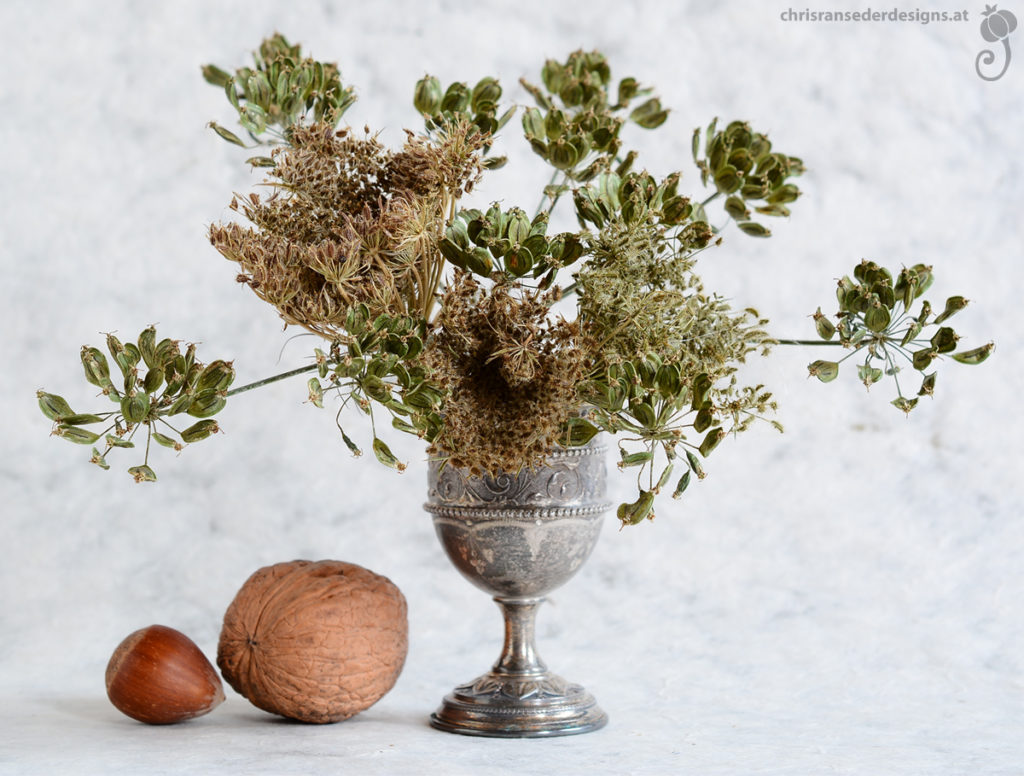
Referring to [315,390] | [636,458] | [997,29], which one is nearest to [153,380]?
[315,390]

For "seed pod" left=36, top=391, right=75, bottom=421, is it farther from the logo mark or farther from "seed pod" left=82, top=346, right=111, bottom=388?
the logo mark

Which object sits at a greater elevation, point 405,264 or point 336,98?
point 336,98

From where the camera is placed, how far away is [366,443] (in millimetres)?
2053

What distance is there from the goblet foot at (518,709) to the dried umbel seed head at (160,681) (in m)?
0.25

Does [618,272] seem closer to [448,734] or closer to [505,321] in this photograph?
[505,321]

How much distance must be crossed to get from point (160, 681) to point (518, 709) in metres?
0.38

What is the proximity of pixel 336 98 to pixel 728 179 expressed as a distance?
1.35 ft

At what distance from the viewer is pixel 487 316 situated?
4.10 ft

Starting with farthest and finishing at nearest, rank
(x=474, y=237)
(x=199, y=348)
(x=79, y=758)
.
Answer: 1. (x=199, y=348)
2. (x=79, y=758)
3. (x=474, y=237)

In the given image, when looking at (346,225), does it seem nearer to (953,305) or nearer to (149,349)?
(149,349)

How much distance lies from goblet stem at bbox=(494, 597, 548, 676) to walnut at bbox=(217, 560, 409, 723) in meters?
0.11

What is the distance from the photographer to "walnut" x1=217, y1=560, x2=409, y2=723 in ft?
4.53

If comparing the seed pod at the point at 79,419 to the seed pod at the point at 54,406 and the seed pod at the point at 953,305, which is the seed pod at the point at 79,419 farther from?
the seed pod at the point at 953,305

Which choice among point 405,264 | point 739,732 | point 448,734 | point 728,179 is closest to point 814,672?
point 739,732
